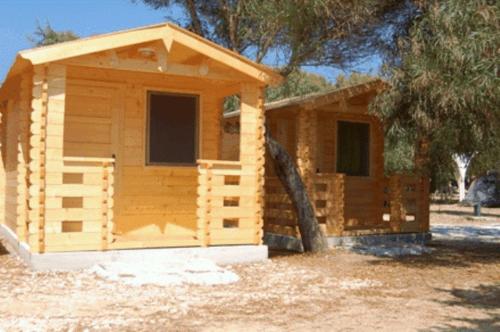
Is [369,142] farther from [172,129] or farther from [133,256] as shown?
[133,256]

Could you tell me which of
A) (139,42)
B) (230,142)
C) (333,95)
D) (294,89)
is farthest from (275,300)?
(294,89)

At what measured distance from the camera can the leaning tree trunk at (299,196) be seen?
39.1 ft

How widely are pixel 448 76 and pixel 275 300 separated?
4.03 m

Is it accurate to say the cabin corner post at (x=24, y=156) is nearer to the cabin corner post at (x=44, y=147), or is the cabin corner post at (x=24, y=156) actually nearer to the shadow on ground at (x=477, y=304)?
the cabin corner post at (x=44, y=147)

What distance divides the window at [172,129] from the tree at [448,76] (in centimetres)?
326

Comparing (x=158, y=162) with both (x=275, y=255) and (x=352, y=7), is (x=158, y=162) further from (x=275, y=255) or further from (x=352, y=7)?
(x=352, y=7)

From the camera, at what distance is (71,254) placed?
8.95 metres

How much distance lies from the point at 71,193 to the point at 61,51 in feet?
6.52

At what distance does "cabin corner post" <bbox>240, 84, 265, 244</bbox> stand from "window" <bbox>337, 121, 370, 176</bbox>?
13.8 feet

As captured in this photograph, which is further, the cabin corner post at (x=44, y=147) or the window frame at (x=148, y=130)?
the window frame at (x=148, y=130)

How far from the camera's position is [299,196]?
12.0 m

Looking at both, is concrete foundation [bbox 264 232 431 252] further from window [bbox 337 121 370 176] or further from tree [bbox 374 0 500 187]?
tree [bbox 374 0 500 187]

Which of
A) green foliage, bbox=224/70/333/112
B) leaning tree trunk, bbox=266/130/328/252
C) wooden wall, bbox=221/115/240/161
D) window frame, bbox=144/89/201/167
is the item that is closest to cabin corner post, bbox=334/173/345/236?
leaning tree trunk, bbox=266/130/328/252

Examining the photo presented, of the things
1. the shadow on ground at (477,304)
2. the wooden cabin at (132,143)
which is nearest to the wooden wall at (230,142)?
the wooden cabin at (132,143)
